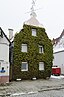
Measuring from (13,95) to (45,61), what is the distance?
13.4 metres

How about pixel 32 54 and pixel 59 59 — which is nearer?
pixel 32 54

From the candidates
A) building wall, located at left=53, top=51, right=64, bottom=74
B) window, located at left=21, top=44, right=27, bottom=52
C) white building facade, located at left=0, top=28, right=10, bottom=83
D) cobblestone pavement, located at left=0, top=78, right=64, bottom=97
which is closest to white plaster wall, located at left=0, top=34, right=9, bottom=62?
white building facade, located at left=0, top=28, right=10, bottom=83

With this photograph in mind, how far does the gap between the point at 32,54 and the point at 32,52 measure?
0.27 meters

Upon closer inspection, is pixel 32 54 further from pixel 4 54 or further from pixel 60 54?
pixel 60 54

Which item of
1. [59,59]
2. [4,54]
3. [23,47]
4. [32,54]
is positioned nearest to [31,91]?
[4,54]

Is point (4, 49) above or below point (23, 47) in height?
below

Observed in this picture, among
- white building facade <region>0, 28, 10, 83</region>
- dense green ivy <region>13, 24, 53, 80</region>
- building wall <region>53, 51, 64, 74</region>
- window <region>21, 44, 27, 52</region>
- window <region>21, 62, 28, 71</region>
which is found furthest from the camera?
building wall <region>53, 51, 64, 74</region>

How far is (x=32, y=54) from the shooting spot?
27641 mm

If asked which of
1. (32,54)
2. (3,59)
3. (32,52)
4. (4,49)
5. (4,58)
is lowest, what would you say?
(3,59)

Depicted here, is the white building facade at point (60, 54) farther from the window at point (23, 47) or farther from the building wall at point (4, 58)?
the building wall at point (4, 58)

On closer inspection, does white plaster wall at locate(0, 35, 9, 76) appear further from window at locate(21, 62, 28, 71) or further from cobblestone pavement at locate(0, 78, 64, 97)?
window at locate(21, 62, 28, 71)

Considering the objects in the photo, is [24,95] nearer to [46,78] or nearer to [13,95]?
[13,95]

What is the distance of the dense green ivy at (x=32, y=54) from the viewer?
26453 mm

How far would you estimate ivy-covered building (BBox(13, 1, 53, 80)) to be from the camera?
26.5 meters
